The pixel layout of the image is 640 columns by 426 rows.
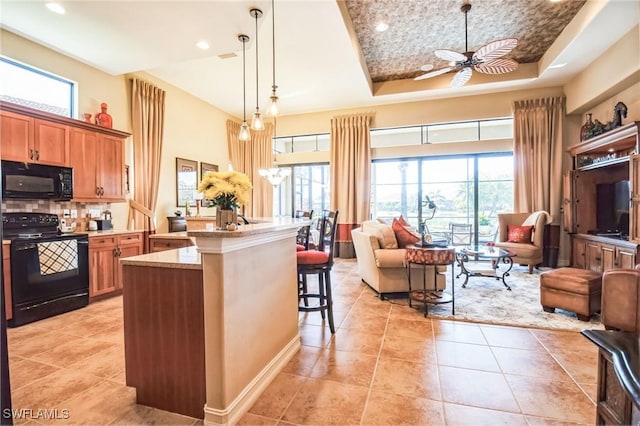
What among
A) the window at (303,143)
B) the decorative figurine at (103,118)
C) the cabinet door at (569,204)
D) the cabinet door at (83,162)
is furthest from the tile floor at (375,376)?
the window at (303,143)

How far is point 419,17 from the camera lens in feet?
14.9

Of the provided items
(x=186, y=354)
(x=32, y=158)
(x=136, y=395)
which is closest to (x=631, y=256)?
(x=186, y=354)

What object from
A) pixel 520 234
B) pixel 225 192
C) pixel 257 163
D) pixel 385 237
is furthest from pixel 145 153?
pixel 520 234

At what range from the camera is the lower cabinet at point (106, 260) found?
4051 mm

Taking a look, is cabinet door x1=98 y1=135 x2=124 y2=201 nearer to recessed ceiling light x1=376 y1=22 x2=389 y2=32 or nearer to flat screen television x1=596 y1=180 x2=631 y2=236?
recessed ceiling light x1=376 y1=22 x2=389 y2=32

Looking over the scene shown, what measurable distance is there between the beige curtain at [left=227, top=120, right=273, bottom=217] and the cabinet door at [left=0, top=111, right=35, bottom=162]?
4610 millimetres

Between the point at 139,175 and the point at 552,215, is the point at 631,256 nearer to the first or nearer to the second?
the point at 552,215

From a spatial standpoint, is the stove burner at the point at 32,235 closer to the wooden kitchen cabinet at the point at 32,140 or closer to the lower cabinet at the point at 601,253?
the wooden kitchen cabinet at the point at 32,140

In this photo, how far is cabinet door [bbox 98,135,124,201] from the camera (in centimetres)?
438

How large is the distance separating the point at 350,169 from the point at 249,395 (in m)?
6.03

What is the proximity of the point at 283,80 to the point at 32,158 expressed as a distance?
3980mm

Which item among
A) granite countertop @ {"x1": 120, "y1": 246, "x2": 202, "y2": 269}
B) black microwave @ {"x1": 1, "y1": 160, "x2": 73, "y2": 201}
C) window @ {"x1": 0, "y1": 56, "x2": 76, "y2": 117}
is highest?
window @ {"x1": 0, "y1": 56, "x2": 76, "y2": 117}

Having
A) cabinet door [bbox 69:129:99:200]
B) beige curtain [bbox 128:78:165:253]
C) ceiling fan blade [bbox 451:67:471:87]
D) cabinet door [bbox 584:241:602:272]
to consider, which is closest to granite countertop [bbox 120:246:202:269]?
cabinet door [bbox 69:129:99:200]

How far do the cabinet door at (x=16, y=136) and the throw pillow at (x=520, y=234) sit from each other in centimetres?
755
